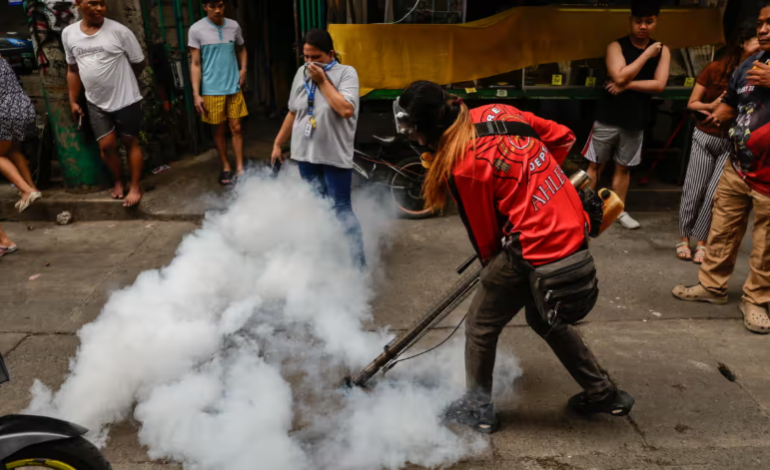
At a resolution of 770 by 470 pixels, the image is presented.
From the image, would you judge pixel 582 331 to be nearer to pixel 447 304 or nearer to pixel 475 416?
pixel 475 416

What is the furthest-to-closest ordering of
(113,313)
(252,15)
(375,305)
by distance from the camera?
(252,15) → (375,305) → (113,313)

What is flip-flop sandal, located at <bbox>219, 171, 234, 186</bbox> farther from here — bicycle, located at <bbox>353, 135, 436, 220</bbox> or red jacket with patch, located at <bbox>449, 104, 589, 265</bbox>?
red jacket with patch, located at <bbox>449, 104, 589, 265</bbox>

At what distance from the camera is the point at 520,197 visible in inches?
105

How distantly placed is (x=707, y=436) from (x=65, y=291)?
436cm

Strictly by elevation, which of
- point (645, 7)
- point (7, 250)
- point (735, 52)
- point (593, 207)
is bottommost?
point (7, 250)

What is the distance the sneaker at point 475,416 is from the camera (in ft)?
10.3

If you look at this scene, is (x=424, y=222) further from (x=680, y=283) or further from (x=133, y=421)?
(x=133, y=421)

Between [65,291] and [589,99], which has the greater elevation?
[589,99]

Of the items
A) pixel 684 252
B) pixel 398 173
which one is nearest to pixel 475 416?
pixel 684 252

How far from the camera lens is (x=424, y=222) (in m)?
6.04

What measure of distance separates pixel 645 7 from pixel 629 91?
2.25 ft

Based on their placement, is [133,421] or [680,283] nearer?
[133,421]

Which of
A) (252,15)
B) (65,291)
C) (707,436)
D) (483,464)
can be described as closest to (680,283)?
(707,436)

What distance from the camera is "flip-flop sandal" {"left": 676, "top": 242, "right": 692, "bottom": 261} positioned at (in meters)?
5.22
